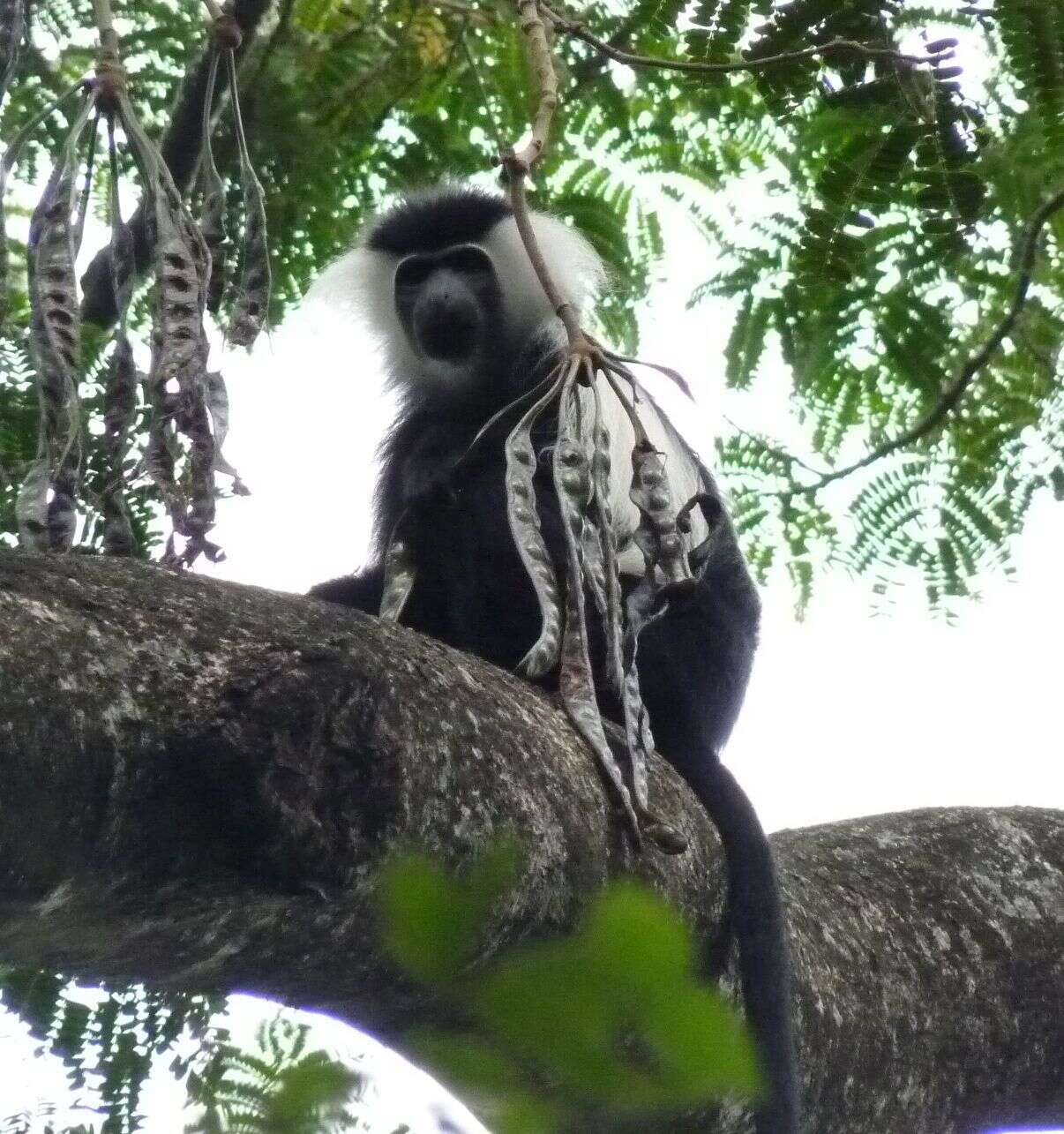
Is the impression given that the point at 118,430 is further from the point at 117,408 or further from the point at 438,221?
the point at 438,221

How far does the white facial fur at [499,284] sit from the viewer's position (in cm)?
350

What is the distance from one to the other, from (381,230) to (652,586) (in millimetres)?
2369

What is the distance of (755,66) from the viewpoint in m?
1.84

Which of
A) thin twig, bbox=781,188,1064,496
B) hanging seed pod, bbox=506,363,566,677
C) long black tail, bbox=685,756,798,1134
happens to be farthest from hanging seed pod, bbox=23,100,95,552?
thin twig, bbox=781,188,1064,496

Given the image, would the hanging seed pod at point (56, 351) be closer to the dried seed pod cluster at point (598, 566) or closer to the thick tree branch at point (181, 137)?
the dried seed pod cluster at point (598, 566)

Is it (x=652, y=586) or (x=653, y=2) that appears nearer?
(x=652, y=586)

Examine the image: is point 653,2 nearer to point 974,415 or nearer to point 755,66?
point 755,66

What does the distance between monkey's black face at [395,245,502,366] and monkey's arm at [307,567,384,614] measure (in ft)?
1.98

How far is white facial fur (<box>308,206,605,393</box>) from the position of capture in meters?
3.50

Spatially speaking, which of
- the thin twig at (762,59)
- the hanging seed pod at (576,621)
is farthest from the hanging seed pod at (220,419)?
the thin twig at (762,59)

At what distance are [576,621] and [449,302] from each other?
2.01 meters

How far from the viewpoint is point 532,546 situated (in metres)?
1.59

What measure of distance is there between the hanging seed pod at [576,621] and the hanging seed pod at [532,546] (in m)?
0.02

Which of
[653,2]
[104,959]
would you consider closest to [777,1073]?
[104,959]
